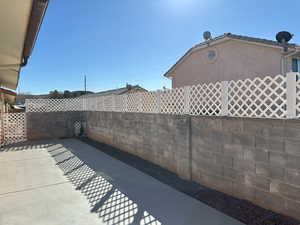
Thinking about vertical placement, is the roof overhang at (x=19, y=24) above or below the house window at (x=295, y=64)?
below

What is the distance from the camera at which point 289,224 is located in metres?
2.30

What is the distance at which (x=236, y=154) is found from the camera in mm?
3006

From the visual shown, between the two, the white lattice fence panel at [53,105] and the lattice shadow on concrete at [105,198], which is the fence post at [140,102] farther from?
the white lattice fence panel at [53,105]

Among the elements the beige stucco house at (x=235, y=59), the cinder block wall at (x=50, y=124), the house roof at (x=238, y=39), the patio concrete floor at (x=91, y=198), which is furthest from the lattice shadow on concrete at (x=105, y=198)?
the house roof at (x=238, y=39)

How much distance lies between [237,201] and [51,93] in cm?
3265

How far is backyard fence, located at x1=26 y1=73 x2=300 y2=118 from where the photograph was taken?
2.52 m

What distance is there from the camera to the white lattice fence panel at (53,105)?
879 cm

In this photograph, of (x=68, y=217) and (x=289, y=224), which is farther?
(x=68, y=217)

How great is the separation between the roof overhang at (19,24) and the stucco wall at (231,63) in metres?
8.83

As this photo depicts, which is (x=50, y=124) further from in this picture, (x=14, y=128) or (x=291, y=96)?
(x=291, y=96)

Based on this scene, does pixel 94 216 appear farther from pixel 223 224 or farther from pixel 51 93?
pixel 51 93

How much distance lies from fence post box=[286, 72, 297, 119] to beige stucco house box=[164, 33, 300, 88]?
273 inches

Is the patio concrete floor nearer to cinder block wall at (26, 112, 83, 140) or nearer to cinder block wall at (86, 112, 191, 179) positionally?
cinder block wall at (86, 112, 191, 179)

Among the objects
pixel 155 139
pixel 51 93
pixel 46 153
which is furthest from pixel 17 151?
pixel 51 93
